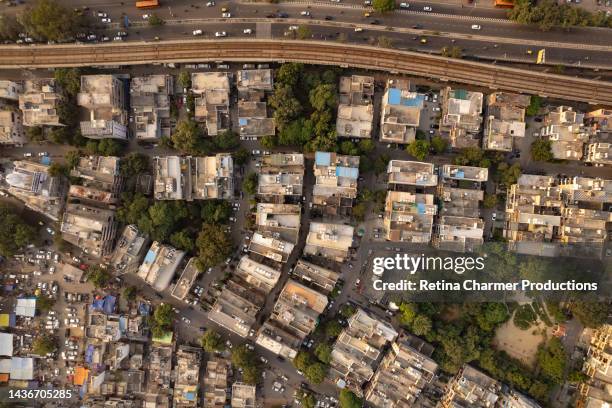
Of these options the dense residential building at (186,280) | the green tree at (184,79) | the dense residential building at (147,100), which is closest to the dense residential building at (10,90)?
the dense residential building at (147,100)

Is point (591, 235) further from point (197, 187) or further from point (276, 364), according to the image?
point (197, 187)

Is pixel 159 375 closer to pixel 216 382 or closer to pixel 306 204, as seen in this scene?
pixel 216 382

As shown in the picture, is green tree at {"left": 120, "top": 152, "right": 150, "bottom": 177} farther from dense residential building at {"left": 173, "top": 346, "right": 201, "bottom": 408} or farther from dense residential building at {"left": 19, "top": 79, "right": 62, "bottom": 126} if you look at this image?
dense residential building at {"left": 173, "top": 346, "right": 201, "bottom": 408}

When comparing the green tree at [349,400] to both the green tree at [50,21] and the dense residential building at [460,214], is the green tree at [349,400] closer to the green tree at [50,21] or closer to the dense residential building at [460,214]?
the dense residential building at [460,214]

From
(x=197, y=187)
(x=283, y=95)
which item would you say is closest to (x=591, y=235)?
(x=283, y=95)

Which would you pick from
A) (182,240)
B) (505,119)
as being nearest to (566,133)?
(505,119)
